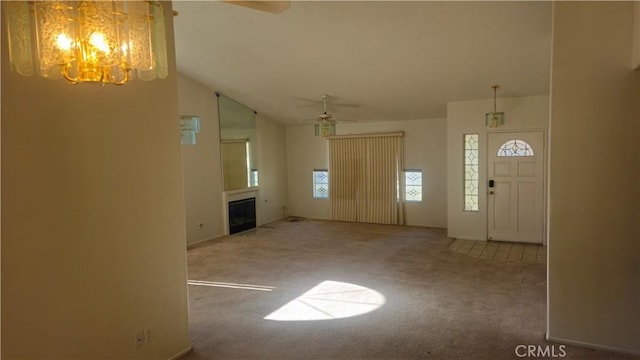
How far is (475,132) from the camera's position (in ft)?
21.1

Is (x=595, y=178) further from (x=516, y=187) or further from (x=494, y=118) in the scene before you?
(x=516, y=187)

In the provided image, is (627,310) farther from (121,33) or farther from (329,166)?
(329,166)

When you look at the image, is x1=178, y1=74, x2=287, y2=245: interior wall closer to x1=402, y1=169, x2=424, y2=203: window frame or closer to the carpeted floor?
the carpeted floor

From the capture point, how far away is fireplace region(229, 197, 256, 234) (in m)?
7.57

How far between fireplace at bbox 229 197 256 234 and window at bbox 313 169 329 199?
168cm

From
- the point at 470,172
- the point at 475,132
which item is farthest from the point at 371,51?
the point at 470,172

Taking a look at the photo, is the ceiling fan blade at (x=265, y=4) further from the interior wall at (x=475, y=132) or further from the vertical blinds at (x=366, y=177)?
the vertical blinds at (x=366, y=177)

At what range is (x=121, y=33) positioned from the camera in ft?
5.30

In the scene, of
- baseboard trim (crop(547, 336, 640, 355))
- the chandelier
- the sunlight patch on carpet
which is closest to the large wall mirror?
the sunlight patch on carpet

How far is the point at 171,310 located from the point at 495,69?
4736 mm

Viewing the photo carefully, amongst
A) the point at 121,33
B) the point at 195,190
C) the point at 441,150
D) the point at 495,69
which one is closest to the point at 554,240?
the point at 495,69

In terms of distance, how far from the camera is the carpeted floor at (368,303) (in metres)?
2.97

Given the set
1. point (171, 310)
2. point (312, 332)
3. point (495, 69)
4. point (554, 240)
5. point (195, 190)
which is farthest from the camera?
point (195, 190)

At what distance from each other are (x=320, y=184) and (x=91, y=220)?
7.14m
